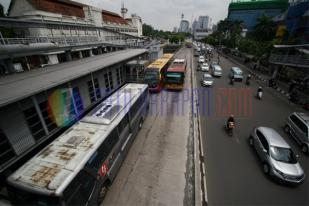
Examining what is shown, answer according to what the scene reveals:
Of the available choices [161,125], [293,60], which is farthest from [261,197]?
[293,60]

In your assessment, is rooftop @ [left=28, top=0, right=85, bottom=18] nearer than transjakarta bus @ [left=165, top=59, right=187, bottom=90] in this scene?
No

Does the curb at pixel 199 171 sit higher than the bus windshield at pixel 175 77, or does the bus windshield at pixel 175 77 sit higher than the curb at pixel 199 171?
the bus windshield at pixel 175 77

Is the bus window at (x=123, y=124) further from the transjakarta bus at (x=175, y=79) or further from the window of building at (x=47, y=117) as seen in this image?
the transjakarta bus at (x=175, y=79)

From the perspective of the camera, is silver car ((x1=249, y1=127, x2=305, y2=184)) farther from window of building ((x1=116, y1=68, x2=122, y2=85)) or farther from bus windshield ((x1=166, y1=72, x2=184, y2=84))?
window of building ((x1=116, y1=68, x2=122, y2=85))

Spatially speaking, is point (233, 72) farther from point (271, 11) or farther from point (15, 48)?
point (271, 11)

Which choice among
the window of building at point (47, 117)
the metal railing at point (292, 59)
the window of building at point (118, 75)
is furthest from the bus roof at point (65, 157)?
the metal railing at point (292, 59)

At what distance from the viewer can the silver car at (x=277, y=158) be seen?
24.7 ft

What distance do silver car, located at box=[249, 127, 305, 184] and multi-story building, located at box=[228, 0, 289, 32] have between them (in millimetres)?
91765

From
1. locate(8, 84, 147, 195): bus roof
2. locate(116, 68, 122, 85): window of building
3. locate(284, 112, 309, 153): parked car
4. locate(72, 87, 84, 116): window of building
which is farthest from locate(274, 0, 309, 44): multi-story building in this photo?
locate(8, 84, 147, 195): bus roof

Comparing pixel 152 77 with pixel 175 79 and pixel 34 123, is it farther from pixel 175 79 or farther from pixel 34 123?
pixel 34 123

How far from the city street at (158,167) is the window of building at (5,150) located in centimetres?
465

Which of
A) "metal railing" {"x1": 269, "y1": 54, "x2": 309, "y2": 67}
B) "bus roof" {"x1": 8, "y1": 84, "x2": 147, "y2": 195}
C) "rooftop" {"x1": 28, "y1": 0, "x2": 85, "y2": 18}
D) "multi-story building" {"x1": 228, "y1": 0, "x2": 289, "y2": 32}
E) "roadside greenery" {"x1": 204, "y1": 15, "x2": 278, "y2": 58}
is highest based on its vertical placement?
"multi-story building" {"x1": 228, "y1": 0, "x2": 289, "y2": 32}

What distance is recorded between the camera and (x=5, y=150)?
6.72 metres

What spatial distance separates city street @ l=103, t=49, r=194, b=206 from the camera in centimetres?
725
